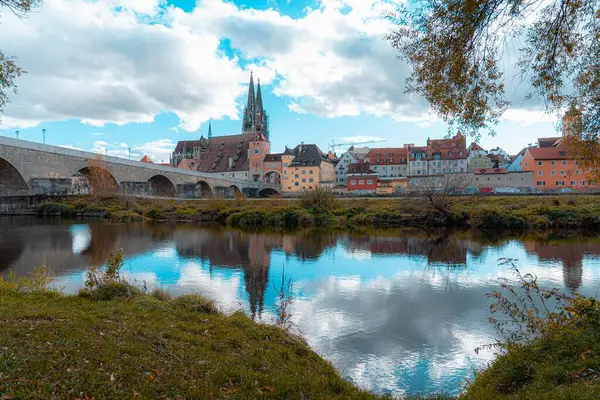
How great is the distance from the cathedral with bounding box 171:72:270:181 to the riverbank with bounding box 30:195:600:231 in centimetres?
4022

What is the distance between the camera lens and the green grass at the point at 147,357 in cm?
374

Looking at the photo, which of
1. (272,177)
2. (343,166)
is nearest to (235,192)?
(343,166)

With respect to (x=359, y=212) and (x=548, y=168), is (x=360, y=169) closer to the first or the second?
(x=548, y=168)

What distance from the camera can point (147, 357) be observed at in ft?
15.1

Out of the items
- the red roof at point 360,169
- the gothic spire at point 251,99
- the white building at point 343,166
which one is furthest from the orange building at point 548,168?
the gothic spire at point 251,99

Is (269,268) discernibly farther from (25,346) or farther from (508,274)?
(25,346)

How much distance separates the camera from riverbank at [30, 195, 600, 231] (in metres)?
30.8

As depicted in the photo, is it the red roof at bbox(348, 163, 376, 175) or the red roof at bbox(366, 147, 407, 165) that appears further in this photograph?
the red roof at bbox(366, 147, 407, 165)

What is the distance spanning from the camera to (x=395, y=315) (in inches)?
372

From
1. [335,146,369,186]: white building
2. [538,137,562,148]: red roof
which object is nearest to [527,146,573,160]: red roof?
[538,137,562,148]: red roof

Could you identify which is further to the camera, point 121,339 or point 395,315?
point 395,315

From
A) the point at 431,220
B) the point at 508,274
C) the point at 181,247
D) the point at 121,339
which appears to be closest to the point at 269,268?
the point at 181,247

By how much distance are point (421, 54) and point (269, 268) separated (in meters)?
10.5

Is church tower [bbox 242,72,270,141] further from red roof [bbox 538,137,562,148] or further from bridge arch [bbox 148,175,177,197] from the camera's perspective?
red roof [bbox 538,137,562,148]
